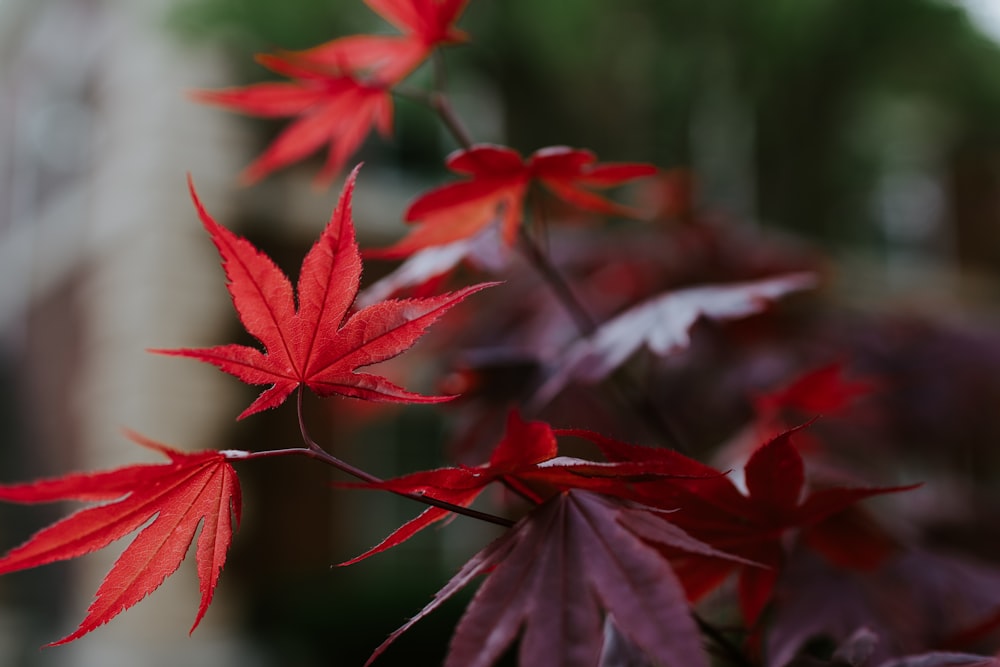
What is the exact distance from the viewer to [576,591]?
14.3 inches

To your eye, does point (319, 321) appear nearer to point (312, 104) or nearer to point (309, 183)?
point (312, 104)

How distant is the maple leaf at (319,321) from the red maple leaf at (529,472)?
35 millimetres

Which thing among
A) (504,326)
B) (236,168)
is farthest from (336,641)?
(504,326)

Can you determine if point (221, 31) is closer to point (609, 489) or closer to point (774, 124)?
point (774, 124)

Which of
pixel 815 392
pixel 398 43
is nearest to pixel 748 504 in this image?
pixel 815 392

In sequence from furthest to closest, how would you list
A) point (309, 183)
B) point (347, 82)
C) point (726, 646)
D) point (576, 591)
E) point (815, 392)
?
point (309, 183), point (815, 392), point (347, 82), point (726, 646), point (576, 591)

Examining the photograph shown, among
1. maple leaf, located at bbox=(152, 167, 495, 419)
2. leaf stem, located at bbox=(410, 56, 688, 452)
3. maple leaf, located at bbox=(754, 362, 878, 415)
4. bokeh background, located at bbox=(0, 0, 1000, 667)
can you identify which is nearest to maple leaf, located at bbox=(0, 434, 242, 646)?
maple leaf, located at bbox=(152, 167, 495, 419)

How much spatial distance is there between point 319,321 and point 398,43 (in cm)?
37

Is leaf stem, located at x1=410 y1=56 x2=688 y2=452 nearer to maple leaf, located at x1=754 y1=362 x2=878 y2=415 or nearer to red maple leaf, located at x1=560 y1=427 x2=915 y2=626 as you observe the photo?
maple leaf, located at x1=754 y1=362 x2=878 y2=415

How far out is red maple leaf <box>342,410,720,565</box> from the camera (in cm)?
38

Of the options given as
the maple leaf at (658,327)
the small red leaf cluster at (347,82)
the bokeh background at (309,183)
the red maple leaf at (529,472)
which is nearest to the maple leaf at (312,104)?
the small red leaf cluster at (347,82)

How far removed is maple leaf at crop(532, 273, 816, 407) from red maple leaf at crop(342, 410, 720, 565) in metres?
0.22

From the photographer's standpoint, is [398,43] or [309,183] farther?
[309,183]

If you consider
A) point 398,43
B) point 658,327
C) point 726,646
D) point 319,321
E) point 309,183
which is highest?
point 398,43
